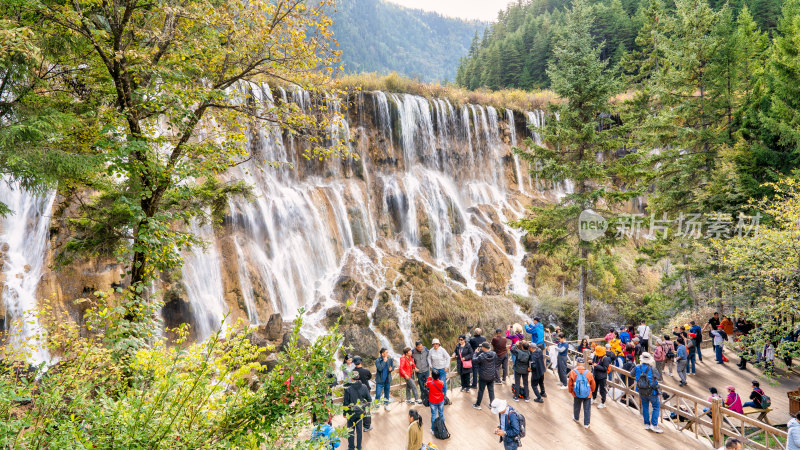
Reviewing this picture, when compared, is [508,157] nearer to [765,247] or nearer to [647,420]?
[765,247]

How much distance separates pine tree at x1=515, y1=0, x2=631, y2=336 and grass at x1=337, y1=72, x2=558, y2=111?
13270 millimetres

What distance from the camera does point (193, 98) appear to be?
5.84 metres

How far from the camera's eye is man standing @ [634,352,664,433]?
8.25m

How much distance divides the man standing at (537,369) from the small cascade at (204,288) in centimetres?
1193

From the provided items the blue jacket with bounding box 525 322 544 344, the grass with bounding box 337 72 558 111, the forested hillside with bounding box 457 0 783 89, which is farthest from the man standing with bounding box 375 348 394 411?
the forested hillside with bounding box 457 0 783 89

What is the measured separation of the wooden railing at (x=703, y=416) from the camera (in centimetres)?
737

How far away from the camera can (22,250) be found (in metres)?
13.2

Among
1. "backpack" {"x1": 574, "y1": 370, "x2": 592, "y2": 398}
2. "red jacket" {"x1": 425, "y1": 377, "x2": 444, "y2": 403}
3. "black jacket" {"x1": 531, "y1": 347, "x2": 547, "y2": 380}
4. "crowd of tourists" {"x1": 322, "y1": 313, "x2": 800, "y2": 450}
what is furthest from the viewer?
"black jacket" {"x1": 531, "y1": 347, "x2": 547, "y2": 380}

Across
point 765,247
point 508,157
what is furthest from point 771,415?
point 508,157

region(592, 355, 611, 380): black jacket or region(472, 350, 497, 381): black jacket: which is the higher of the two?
region(472, 350, 497, 381): black jacket

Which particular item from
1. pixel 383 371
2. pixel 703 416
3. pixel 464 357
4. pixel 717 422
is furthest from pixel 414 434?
pixel 703 416

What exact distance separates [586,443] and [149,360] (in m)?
7.91

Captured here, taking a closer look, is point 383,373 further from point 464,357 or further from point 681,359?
point 681,359

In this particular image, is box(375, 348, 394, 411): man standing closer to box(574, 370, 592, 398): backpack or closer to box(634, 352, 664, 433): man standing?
box(574, 370, 592, 398): backpack
